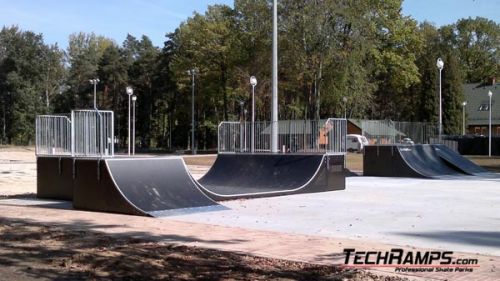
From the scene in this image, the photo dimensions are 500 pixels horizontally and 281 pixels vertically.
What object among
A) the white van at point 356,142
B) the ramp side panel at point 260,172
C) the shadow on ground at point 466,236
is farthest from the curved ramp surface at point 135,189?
the white van at point 356,142

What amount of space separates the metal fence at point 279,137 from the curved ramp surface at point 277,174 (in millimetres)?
1071

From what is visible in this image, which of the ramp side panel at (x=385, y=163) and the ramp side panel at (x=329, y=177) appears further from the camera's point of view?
the ramp side panel at (x=385, y=163)

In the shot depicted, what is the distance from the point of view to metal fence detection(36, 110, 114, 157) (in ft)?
53.5

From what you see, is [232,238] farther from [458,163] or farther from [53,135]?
[458,163]

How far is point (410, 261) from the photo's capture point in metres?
8.45

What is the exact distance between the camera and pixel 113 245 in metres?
9.66

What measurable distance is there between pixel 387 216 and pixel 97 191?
6.80 metres

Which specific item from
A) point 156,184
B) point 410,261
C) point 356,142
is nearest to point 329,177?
point 156,184

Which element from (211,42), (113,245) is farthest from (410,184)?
(211,42)

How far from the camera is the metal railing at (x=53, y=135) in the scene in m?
17.1

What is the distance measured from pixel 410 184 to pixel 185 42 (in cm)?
5938

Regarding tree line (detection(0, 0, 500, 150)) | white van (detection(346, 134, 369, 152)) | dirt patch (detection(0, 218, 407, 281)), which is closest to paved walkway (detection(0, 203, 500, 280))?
dirt patch (detection(0, 218, 407, 281))

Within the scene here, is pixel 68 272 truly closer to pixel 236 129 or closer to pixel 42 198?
pixel 42 198

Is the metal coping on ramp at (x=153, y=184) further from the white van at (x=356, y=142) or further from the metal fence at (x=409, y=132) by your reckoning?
the white van at (x=356, y=142)
